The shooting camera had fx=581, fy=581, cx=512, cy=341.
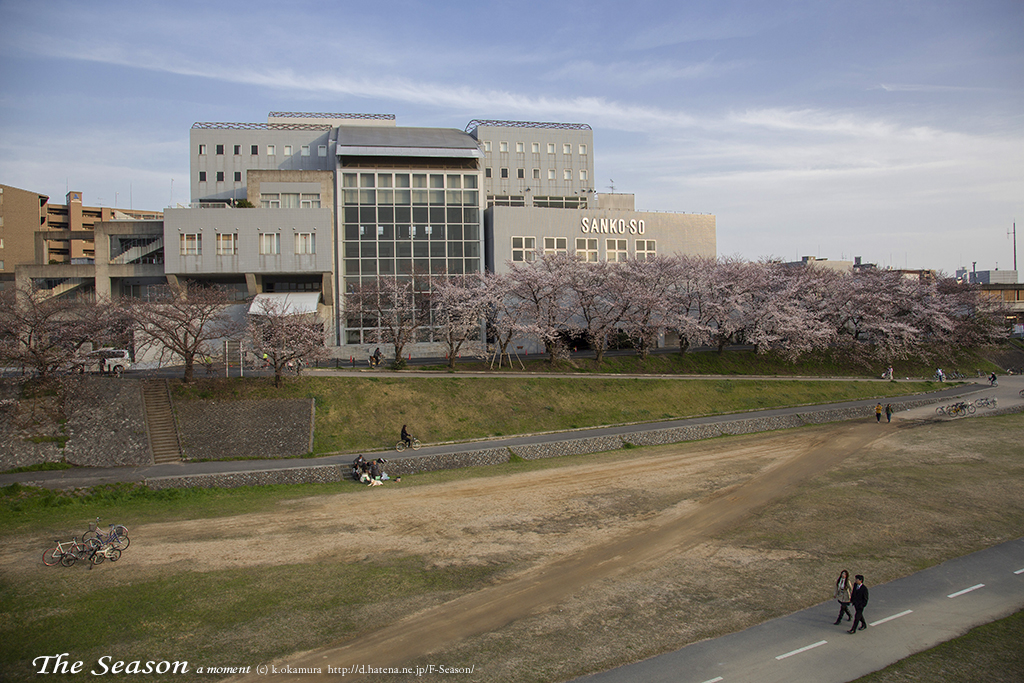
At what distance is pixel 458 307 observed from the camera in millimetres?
50281

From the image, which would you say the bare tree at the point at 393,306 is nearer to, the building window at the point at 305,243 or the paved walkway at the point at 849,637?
the building window at the point at 305,243

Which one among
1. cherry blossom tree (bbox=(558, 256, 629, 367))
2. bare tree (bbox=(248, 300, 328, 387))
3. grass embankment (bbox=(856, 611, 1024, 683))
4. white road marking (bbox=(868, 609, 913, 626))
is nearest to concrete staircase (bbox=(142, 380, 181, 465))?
bare tree (bbox=(248, 300, 328, 387))

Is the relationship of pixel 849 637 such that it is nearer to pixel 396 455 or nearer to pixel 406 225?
pixel 396 455

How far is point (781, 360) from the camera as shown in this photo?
60.4 m

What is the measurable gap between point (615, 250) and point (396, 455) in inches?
1751

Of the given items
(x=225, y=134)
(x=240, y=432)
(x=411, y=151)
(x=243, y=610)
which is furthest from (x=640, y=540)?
(x=225, y=134)

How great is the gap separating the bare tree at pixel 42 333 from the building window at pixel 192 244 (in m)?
17.2

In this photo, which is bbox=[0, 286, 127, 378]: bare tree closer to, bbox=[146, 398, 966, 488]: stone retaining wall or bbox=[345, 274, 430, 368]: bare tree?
bbox=[146, 398, 966, 488]: stone retaining wall

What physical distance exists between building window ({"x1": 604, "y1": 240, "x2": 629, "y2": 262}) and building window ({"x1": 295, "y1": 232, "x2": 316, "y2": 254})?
3270 centimetres

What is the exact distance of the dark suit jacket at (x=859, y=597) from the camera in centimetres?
1505

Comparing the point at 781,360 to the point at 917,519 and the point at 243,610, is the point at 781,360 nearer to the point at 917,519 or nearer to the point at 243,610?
the point at 917,519

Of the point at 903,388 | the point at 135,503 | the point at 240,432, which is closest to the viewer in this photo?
the point at 135,503

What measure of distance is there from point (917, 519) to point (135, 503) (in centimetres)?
3348

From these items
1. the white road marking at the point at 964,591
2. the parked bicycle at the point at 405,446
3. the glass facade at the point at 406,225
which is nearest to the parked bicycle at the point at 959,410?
the white road marking at the point at 964,591
